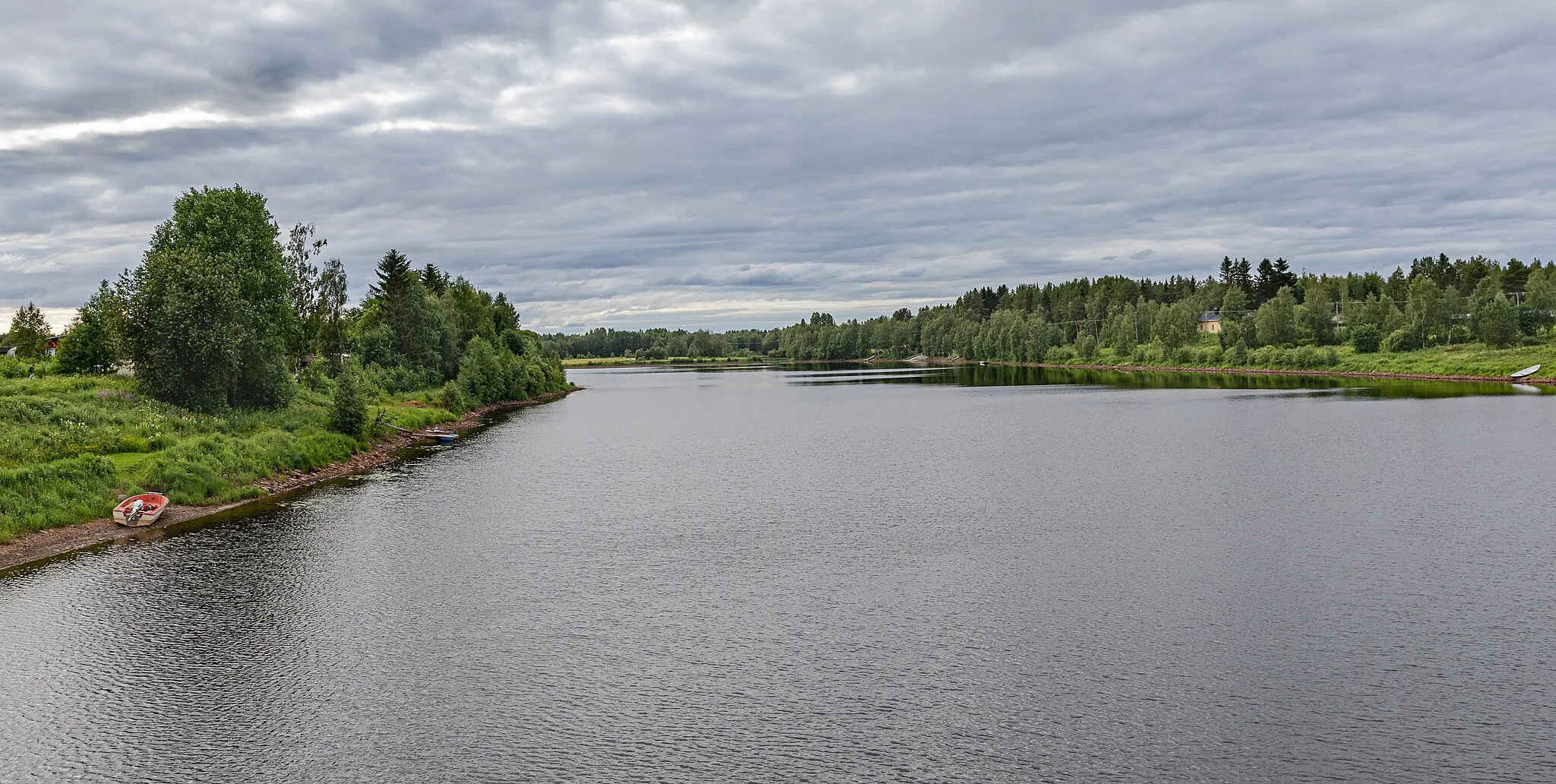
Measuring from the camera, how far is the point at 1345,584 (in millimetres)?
26328

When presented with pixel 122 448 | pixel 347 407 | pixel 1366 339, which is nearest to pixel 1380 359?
pixel 1366 339

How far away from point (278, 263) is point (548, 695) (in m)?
56.1

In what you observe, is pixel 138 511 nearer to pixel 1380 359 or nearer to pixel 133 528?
pixel 133 528

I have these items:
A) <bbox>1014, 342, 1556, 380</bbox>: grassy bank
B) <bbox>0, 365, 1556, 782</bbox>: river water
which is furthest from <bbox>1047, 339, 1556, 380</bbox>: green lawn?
<bbox>0, 365, 1556, 782</bbox>: river water

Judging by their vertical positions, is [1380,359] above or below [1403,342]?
below

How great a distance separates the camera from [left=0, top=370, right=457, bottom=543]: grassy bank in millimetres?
36062

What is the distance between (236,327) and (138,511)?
2387 centimetres

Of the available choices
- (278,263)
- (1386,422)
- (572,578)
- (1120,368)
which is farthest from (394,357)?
(1120,368)

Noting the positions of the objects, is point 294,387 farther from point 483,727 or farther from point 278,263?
point 483,727

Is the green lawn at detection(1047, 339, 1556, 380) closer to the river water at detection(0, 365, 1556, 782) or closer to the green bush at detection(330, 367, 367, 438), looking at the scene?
the river water at detection(0, 365, 1556, 782)

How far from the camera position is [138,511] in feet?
118

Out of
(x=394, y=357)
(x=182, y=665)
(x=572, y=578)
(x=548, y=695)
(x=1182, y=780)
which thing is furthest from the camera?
(x=394, y=357)

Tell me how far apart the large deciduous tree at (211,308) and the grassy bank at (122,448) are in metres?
2.10

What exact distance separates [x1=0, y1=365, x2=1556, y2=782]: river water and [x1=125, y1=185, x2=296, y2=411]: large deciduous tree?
48.7 feet
